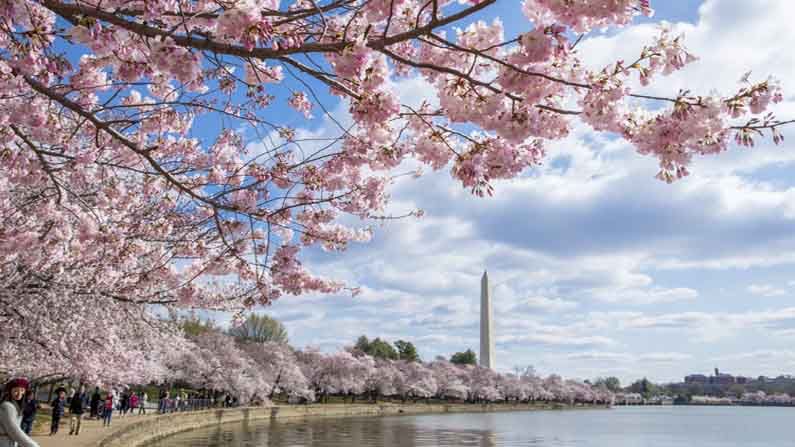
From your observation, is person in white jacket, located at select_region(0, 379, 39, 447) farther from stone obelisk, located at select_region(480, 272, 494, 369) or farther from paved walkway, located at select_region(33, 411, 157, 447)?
stone obelisk, located at select_region(480, 272, 494, 369)

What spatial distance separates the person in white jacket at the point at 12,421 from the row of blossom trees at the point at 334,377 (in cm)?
2814

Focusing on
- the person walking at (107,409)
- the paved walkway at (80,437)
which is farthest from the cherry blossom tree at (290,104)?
the person walking at (107,409)

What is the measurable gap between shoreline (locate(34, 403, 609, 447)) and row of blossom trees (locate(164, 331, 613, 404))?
4.21 m

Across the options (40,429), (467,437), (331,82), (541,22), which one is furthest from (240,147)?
(467,437)

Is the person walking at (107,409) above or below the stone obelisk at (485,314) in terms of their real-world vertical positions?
below

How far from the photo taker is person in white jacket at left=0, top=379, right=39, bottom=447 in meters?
5.71

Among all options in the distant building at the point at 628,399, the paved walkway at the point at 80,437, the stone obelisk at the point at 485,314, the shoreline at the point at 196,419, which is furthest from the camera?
the distant building at the point at 628,399

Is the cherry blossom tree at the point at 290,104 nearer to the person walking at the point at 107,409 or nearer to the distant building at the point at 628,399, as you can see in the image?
the person walking at the point at 107,409

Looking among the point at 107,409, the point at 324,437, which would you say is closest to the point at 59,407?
the point at 107,409

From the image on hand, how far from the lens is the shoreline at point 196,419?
17073 mm

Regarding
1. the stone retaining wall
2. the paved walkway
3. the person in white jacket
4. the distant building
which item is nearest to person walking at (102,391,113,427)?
the paved walkway

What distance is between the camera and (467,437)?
32812 mm

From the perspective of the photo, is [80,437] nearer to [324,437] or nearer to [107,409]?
[107,409]

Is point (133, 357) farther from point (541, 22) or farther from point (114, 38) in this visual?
point (541, 22)
